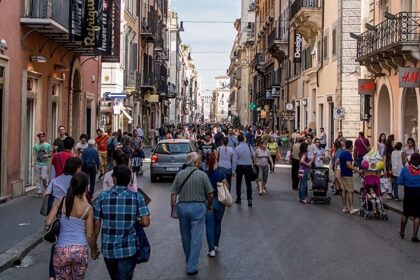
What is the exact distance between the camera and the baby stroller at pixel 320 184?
17328mm

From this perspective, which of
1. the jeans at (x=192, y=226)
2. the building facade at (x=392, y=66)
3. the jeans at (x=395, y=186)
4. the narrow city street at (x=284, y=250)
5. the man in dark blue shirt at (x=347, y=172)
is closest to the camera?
the jeans at (x=192, y=226)

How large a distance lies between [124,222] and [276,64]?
2169 inches

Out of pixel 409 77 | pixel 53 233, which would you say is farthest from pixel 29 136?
pixel 53 233

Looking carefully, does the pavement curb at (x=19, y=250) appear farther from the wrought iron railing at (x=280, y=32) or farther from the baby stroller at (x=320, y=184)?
the wrought iron railing at (x=280, y=32)

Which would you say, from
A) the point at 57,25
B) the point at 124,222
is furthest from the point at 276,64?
the point at 124,222

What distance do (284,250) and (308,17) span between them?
29.6m

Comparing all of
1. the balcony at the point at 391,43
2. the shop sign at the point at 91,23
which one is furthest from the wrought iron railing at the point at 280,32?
the shop sign at the point at 91,23

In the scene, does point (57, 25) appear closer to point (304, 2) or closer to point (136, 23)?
point (304, 2)

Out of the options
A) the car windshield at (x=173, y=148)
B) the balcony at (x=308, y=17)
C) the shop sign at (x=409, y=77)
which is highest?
the balcony at (x=308, y=17)

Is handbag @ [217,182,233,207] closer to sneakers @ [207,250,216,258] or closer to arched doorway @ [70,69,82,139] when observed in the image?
sneakers @ [207,250,216,258]

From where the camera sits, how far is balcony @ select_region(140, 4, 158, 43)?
1870 inches

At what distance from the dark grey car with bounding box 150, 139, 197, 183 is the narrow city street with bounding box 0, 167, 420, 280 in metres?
7.07

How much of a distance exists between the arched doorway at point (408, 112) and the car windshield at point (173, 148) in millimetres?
7880

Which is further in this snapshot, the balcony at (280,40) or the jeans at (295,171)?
the balcony at (280,40)
